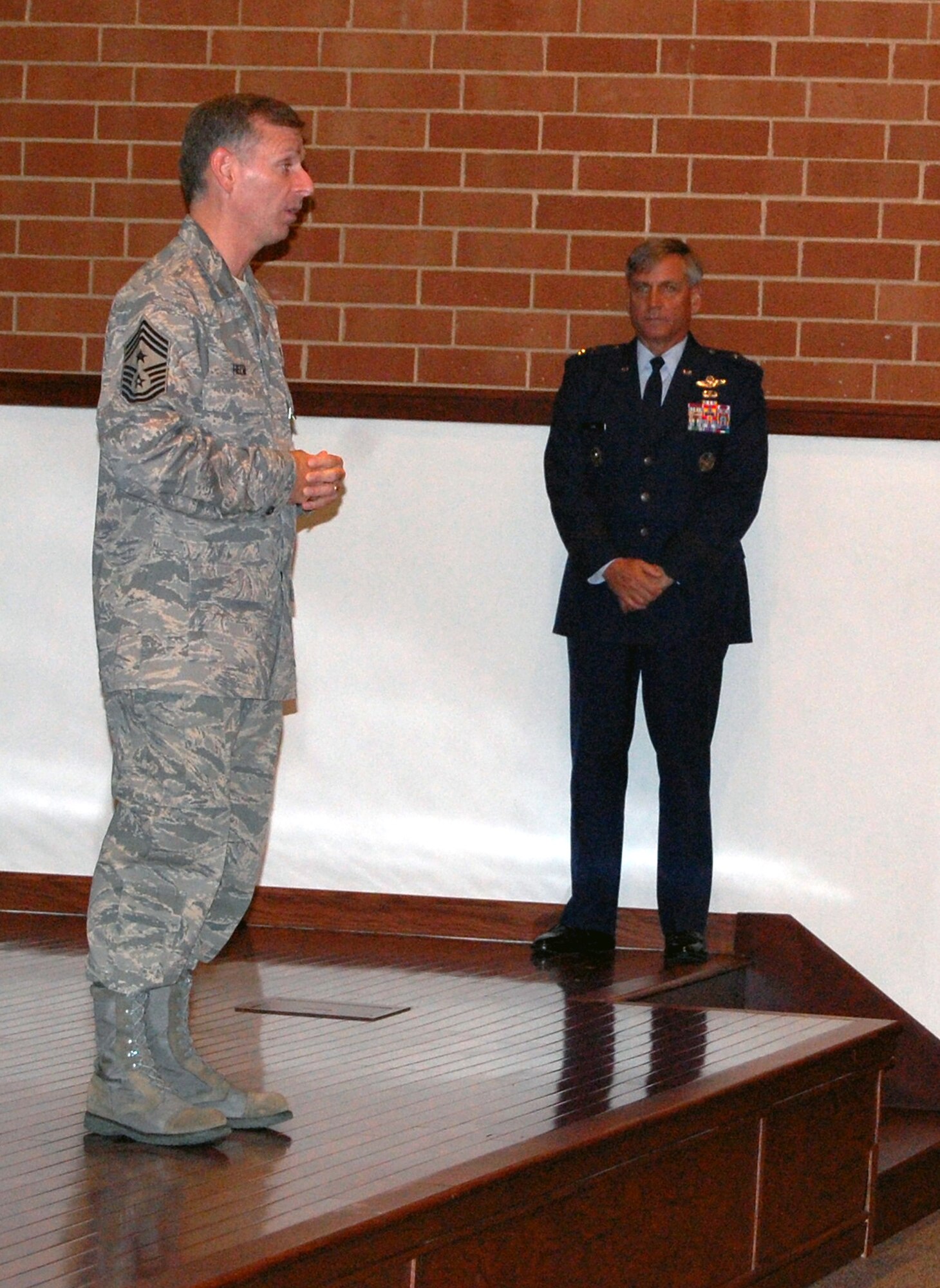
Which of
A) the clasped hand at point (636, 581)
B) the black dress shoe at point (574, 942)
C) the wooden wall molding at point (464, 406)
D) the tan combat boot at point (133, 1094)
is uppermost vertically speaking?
the wooden wall molding at point (464, 406)

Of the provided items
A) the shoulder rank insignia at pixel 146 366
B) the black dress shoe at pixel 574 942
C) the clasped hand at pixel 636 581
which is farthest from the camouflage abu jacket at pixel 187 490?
the black dress shoe at pixel 574 942

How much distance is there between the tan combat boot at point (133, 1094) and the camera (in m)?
2.17

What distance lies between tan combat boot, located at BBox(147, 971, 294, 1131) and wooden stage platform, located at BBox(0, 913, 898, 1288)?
38mm

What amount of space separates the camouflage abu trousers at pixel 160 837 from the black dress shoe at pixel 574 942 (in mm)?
1749

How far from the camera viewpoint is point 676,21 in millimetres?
4207

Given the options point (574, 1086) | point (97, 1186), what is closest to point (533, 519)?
point (574, 1086)

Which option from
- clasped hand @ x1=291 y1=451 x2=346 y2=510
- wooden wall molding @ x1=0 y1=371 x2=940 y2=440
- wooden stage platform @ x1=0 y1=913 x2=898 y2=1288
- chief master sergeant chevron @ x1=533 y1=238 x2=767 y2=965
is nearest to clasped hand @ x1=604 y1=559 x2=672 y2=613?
chief master sergeant chevron @ x1=533 y1=238 x2=767 y2=965

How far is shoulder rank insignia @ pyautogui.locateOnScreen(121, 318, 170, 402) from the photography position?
7.14 ft

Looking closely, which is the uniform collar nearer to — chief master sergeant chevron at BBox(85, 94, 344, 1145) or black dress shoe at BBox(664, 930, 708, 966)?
chief master sergeant chevron at BBox(85, 94, 344, 1145)

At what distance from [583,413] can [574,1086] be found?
1876 millimetres

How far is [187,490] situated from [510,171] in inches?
93.5

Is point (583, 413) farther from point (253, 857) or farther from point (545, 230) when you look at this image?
point (253, 857)

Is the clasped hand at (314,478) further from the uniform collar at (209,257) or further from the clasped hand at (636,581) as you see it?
the clasped hand at (636,581)

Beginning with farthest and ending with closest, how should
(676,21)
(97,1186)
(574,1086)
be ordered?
1. (676,21)
2. (574,1086)
3. (97,1186)
